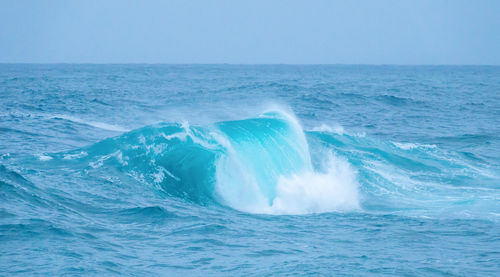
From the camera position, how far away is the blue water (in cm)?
764

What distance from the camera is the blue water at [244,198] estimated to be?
25.1 feet

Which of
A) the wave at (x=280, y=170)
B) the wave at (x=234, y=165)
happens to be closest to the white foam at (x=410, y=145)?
the wave at (x=280, y=170)

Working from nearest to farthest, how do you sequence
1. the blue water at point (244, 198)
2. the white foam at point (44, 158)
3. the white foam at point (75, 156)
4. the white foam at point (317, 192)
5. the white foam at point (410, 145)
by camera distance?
the blue water at point (244, 198), the white foam at point (317, 192), the white foam at point (44, 158), the white foam at point (75, 156), the white foam at point (410, 145)

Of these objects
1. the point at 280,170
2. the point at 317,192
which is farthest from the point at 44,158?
the point at 317,192

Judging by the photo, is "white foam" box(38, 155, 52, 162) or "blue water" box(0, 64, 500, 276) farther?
"white foam" box(38, 155, 52, 162)

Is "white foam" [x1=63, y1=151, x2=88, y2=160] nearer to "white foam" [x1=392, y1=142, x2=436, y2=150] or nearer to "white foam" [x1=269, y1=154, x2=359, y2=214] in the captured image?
"white foam" [x1=269, y1=154, x2=359, y2=214]

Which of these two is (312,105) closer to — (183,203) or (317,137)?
(317,137)

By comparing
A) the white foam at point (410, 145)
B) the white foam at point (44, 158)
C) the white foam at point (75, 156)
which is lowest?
the white foam at point (44, 158)

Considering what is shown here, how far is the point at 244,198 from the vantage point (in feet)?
39.9

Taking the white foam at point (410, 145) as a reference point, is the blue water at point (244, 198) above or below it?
below

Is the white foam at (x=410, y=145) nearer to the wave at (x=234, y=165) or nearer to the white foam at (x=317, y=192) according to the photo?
the wave at (x=234, y=165)

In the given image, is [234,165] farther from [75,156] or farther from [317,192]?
[75,156]

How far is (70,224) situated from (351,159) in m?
9.50

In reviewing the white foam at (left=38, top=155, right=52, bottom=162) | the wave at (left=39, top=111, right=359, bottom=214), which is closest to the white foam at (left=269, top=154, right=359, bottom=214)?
the wave at (left=39, top=111, right=359, bottom=214)
